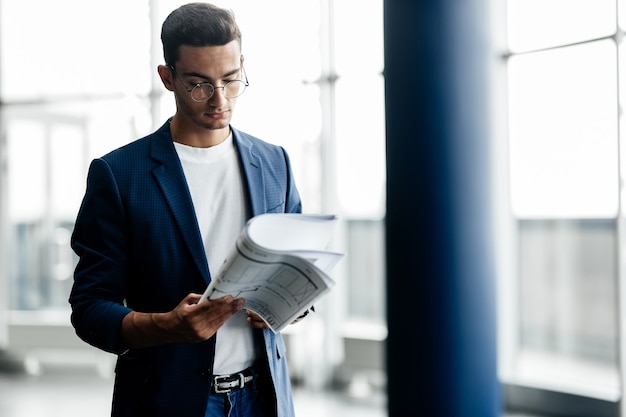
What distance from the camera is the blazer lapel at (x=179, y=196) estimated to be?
1332 millimetres

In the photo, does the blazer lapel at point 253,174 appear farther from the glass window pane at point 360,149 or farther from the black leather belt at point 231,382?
the glass window pane at point 360,149

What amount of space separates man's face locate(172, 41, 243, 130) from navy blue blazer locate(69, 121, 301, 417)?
0.38 feet

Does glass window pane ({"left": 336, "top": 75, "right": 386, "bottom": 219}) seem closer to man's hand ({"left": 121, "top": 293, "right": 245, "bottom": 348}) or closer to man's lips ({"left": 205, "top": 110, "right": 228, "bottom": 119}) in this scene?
man's lips ({"left": 205, "top": 110, "right": 228, "bottom": 119})

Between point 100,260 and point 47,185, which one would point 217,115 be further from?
point 47,185

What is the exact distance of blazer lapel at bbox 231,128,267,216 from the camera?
1.42 meters

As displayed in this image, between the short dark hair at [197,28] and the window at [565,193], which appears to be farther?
the window at [565,193]

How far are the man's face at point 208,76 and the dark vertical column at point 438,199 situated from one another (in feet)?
6.68

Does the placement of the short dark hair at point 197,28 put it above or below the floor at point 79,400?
above

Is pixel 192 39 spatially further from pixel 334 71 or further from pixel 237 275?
pixel 334 71

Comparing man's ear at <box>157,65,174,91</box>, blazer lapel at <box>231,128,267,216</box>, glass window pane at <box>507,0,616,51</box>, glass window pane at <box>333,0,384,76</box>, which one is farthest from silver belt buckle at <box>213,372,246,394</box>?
glass window pane at <box>333,0,384,76</box>

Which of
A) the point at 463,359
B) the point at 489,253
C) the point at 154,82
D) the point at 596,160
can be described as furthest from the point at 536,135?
the point at 154,82

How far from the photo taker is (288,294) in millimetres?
1226

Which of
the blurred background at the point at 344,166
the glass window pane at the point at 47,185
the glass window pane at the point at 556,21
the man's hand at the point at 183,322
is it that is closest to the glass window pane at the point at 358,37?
the blurred background at the point at 344,166

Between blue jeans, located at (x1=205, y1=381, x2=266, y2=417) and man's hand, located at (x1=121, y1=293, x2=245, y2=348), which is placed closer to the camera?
man's hand, located at (x1=121, y1=293, x2=245, y2=348)
